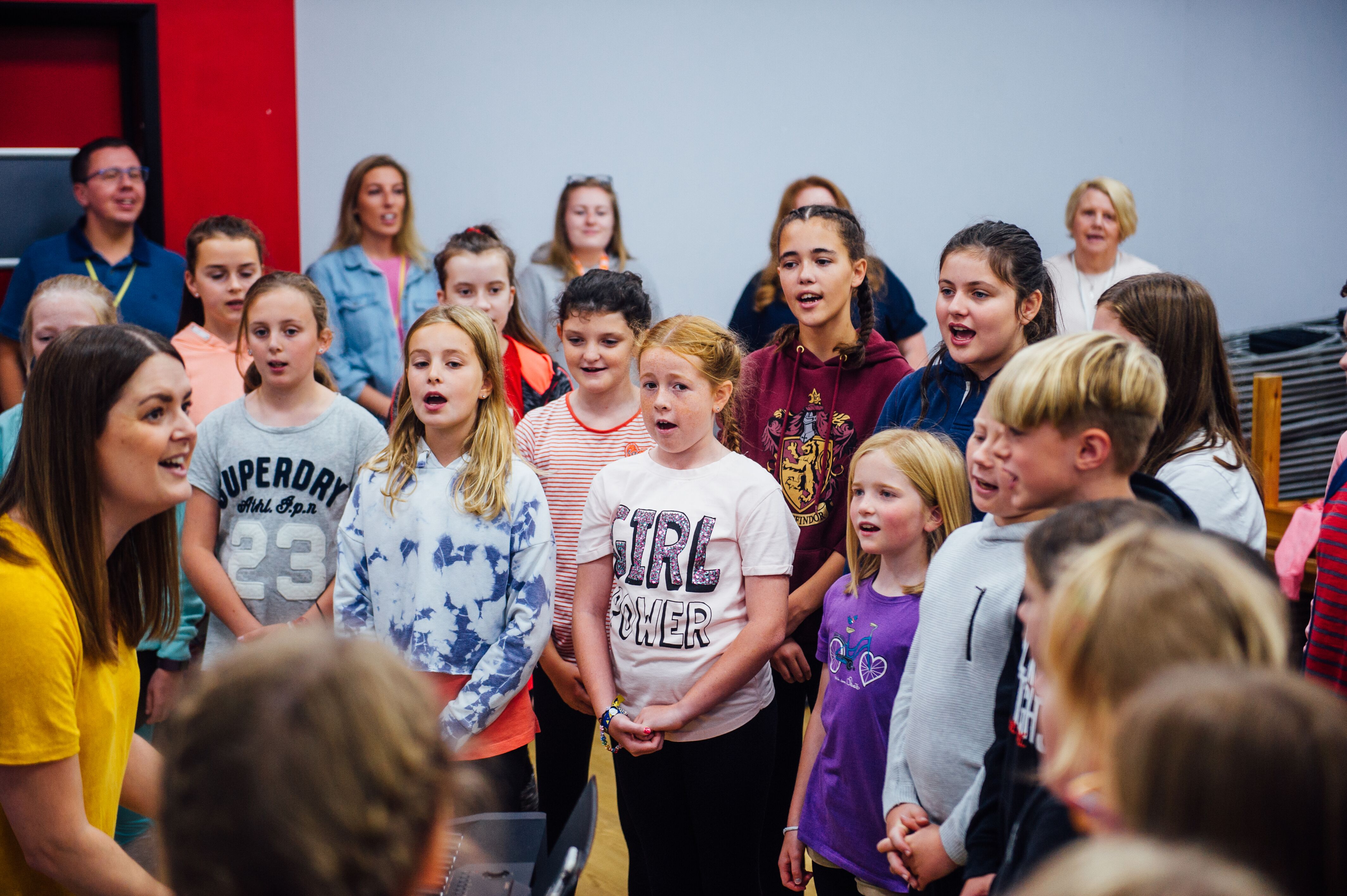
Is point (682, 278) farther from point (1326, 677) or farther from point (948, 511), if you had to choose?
point (1326, 677)

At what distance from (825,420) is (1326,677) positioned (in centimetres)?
100

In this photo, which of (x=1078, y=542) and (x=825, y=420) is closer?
(x=1078, y=542)

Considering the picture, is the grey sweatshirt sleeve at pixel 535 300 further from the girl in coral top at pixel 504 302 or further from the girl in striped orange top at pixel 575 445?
the girl in striped orange top at pixel 575 445

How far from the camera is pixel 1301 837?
2.19ft

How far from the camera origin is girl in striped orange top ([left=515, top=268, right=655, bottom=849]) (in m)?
2.30

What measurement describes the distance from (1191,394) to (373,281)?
8.56 feet

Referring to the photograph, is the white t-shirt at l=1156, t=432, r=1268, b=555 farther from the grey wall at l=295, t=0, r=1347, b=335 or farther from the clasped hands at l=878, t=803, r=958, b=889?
the grey wall at l=295, t=0, r=1347, b=335

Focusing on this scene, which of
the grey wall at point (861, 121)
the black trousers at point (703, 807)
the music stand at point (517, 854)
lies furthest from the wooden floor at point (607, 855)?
the grey wall at point (861, 121)

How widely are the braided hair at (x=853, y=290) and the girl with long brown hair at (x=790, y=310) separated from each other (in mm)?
922

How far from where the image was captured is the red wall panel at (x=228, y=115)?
403 centimetres

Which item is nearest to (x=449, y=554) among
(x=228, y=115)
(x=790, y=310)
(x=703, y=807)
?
(x=703, y=807)

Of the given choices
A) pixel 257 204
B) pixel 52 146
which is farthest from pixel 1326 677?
pixel 52 146

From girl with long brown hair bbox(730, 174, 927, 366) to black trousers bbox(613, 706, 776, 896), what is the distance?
5.43 ft

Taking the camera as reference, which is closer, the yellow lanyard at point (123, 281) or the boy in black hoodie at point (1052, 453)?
the boy in black hoodie at point (1052, 453)
